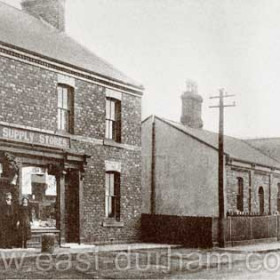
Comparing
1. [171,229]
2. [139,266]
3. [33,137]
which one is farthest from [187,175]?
[139,266]

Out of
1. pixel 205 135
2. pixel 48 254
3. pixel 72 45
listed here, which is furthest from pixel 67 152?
pixel 205 135

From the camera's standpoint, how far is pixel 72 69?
22.4 metres

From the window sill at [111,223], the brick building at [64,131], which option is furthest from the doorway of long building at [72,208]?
the window sill at [111,223]

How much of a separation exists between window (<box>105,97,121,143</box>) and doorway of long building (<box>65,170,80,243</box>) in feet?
9.50

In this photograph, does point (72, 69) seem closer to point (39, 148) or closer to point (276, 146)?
point (39, 148)

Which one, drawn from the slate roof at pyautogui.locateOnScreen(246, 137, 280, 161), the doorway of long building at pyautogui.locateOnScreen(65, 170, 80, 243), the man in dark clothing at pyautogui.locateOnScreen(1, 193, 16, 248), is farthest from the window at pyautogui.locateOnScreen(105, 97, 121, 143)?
the slate roof at pyautogui.locateOnScreen(246, 137, 280, 161)

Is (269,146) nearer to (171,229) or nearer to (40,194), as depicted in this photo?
(171,229)

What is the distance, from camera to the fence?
2525cm

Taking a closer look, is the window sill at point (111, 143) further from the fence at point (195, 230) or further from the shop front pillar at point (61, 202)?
the fence at point (195, 230)

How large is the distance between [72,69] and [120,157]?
4.41 metres

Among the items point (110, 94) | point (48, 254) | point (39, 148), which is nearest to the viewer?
point (48, 254)

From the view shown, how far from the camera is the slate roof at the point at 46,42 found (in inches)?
837

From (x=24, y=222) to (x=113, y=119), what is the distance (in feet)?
22.9

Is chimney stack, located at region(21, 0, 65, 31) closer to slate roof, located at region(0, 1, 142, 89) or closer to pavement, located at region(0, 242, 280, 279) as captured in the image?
slate roof, located at region(0, 1, 142, 89)
